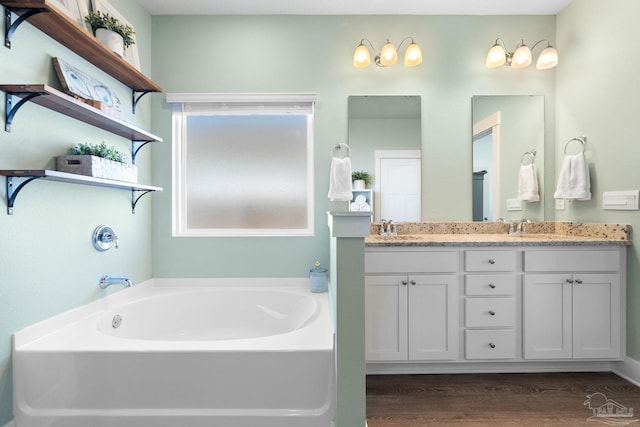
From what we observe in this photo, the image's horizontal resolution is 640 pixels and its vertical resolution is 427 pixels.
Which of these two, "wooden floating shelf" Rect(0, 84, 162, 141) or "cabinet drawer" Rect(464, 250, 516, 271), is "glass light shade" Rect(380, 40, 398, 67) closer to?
"cabinet drawer" Rect(464, 250, 516, 271)

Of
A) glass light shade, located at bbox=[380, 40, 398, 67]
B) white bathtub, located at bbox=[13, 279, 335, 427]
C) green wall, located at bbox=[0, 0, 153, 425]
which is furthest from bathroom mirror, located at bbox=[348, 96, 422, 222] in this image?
green wall, located at bbox=[0, 0, 153, 425]

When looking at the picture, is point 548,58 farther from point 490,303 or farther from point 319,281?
point 319,281

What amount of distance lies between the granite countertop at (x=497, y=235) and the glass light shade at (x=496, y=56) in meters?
1.18

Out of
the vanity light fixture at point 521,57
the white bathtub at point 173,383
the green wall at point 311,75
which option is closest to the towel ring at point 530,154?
the green wall at point 311,75

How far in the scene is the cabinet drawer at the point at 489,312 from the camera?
2.03 m

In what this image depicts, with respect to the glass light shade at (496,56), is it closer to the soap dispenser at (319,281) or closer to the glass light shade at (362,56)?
the glass light shade at (362,56)

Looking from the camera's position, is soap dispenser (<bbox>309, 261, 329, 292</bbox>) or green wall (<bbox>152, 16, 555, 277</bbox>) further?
green wall (<bbox>152, 16, 555, 277</bbox>)

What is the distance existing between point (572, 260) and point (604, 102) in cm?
107

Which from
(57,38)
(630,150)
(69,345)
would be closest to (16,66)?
(57,38)

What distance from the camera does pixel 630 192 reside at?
1954 millimetres

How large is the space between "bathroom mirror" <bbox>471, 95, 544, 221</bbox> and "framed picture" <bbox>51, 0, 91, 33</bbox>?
2539 millimetres

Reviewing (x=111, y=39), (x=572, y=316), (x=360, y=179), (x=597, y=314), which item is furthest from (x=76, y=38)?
(x=597, y=314)

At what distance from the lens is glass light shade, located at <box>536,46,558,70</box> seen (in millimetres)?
2355

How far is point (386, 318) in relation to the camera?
202 cm
